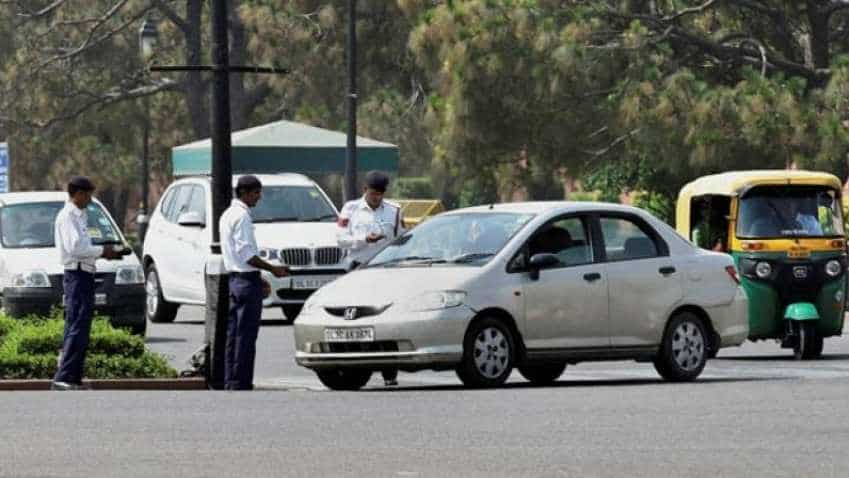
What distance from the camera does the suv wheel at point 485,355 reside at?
1886 centimetres

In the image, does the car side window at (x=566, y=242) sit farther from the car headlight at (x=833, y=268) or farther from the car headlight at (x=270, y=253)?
the car headlight at (x=270, y=253)

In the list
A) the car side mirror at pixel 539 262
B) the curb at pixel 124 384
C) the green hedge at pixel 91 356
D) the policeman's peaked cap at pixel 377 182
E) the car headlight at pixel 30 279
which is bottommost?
the curb at pixel 124 384

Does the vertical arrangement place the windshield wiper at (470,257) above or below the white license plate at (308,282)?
above

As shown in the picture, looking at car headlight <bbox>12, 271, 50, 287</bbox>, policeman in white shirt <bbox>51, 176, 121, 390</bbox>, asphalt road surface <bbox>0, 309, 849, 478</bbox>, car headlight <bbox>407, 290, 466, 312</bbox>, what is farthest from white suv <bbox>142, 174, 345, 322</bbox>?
car headlight <bbox>407, 290, 466, 312</bbox>

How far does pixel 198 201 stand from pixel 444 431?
57.1 feet

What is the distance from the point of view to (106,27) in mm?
71625

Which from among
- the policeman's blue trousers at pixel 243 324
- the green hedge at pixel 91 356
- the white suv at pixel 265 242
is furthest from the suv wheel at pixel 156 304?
the policeman's blue trousers at pixel 243 324

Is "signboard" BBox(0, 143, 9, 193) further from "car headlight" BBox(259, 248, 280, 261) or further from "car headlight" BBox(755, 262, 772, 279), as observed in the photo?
"car headlight" BBox(755, 262, 772, 279)

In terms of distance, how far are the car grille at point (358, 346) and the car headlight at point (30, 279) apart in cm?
856

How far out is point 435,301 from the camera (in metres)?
18.7

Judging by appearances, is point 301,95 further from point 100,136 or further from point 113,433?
point 113,433

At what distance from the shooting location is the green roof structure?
43.0 metres

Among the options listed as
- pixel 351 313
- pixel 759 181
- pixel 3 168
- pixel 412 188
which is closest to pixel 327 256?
pixel 759 181

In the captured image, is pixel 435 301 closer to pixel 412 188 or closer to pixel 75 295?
pixel 75 295
